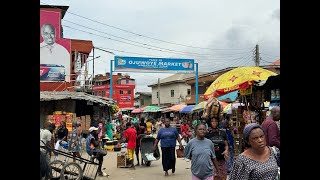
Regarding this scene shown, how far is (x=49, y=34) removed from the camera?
2944cm

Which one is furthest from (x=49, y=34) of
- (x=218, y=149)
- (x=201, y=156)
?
(x=201, y=156)

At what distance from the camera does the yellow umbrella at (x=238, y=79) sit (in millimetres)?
9344

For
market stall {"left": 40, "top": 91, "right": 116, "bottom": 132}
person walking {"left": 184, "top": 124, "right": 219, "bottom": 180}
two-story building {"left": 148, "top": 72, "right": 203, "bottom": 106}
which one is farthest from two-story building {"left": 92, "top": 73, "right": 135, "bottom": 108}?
person walking {"left": 184, "top": 124, "right": 219, "bottom": 180}

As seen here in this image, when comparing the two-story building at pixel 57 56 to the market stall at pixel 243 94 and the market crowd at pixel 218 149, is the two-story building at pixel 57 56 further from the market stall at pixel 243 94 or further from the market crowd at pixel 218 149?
the market stall at pixel 243 94

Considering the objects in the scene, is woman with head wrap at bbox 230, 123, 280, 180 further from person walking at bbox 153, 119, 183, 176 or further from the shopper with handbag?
the shopper with handbag

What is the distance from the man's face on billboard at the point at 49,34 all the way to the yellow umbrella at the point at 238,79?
21.6 m

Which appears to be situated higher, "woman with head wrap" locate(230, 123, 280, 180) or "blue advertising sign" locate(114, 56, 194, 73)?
"blue advertising sign" locate(114, 56, 194, 73)

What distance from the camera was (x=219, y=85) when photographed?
10.2 metres

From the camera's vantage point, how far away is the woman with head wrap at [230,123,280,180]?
12.1 ft

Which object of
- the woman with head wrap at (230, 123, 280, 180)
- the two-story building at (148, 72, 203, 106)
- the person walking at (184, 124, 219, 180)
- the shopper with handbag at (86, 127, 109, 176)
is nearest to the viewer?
the woman with head wrap at (230, 123, 280, 180)

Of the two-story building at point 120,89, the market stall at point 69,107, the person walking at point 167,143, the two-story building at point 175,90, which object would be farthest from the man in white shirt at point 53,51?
the two-story building at point 120,89
